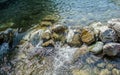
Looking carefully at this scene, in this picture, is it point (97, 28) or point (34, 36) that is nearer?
point (97, 28)

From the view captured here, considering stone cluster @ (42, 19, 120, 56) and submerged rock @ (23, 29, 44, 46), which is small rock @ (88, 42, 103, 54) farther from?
submerged rock @ (23, 29, 44, 46)

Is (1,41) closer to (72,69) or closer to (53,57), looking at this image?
(53,57)

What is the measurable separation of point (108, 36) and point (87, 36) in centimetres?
80

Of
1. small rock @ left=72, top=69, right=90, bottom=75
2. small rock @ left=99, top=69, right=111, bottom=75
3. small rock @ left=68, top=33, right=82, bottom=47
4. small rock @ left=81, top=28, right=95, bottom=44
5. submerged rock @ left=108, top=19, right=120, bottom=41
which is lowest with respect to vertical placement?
small rock @ left=72, top=69, right=90, bottom=75

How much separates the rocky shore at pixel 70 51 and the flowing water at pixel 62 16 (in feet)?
0.11

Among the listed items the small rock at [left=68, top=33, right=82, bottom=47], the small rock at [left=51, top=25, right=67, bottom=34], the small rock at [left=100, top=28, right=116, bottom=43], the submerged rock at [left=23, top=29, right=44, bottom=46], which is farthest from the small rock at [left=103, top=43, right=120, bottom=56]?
the submerged rock at [left=23, top=29, right=44, bottom=46]

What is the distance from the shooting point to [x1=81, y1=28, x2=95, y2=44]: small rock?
774 centimetres

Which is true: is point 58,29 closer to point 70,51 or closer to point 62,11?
point 70,51

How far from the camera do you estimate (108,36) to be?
7.49m

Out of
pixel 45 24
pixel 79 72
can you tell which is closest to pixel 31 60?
pixel 79 72

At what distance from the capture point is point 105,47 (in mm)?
6965

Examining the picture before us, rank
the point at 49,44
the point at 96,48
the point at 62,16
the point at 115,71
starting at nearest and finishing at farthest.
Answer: the point at 115,71 < the point at 96,48 < the point at 49,44 < the point at 62,16

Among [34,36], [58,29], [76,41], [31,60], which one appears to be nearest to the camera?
[31,60]

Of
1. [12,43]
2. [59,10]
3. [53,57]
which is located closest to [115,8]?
[59,10]
